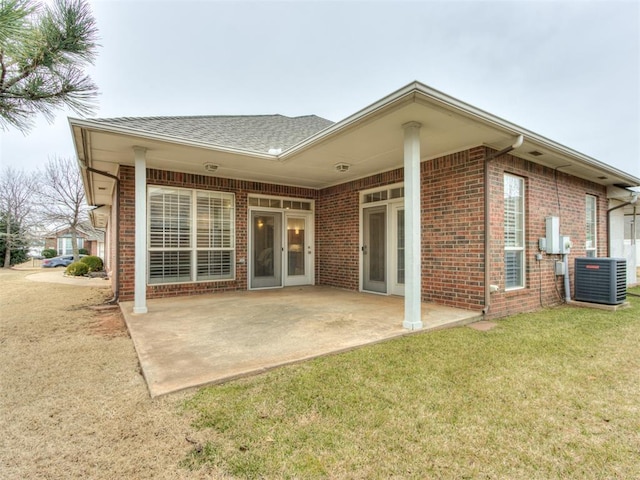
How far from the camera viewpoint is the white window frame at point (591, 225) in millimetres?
7523

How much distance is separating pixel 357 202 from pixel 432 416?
5845 mm

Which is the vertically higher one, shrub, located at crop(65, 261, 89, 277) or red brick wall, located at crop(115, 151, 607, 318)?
red brick wall, located at crop(115, 151, 607, 318)

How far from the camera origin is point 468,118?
388 centimetres

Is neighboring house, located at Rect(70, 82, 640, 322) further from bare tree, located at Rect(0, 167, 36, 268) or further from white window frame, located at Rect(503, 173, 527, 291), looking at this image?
bare tree, located at Rect(0, 167, 36, 268)

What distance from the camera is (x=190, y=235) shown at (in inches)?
270

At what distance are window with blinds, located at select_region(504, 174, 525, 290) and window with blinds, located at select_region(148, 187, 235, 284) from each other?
5608 mm

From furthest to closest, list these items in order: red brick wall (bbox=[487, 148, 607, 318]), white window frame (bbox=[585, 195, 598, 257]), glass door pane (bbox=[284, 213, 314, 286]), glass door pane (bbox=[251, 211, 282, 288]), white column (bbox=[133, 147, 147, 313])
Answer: glass door pane (bbox=[284, 213, 314, 286])
glass door pane (bbox=[251, 211, 282, 288])
white window frame (bbox=[585, 195, 598, 257])
red brick wall (bbox=[487, 148, 607, 318])
white column (bbox=[133, 147, 147, 313])

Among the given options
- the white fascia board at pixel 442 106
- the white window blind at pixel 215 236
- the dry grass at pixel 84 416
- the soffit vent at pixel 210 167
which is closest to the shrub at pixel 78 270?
the white window blind at pixel 215 236

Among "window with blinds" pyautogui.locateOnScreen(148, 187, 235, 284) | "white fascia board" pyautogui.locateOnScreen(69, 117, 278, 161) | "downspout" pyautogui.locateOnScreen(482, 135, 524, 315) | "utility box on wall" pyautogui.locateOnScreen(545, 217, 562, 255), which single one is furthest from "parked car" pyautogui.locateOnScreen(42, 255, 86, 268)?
"utility box on wall" pyautogui.locateOnScreen(545, 217, 562, 255)

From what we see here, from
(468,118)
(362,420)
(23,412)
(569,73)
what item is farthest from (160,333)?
(569,73)

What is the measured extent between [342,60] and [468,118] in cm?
1627

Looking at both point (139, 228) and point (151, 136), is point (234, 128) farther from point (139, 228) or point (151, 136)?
point (139, 228)

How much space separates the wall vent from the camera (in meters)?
5.74

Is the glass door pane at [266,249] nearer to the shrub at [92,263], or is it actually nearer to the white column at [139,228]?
the white column at [139,228]
